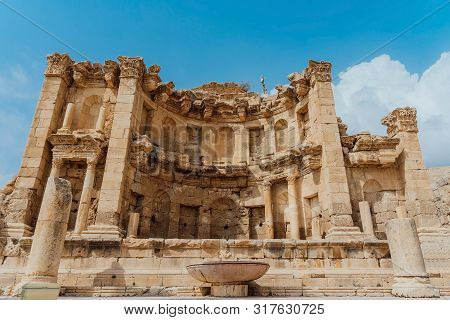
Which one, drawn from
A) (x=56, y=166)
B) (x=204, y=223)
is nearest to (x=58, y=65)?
(x=56, y=166)

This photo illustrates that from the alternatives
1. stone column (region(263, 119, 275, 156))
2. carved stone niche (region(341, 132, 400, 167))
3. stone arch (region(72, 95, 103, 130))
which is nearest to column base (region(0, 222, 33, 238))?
stone arch (region(72, 95, 103, 130))

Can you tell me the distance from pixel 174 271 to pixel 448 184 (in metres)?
14.5

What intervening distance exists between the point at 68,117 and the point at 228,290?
10624 millimetres

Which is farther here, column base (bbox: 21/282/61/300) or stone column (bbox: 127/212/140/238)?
stone column (bbox: 127/212/140/238)

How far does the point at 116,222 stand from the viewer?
36.0 ft

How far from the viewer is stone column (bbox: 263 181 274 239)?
14.0 meters

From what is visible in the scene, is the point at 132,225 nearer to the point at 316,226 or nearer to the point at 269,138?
the point at 316,226

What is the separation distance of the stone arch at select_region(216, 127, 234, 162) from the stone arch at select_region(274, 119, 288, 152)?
261 cm

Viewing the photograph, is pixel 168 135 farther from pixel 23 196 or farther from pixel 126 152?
pixel 23 196

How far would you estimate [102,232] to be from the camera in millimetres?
10453

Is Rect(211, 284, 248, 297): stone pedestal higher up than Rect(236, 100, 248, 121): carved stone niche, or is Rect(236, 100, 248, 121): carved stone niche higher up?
Rect(236, 100, 248, 121): carved stone niche

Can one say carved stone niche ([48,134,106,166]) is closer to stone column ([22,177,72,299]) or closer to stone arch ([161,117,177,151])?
stone arch ([161,117,177,151])

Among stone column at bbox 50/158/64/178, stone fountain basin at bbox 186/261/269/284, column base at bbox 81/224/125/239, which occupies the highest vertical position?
stone column at bbox 50/158/64/178

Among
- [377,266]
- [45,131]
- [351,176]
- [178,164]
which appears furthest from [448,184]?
[45,131]
